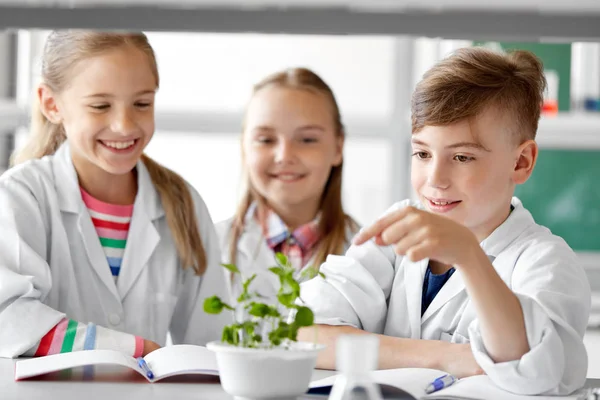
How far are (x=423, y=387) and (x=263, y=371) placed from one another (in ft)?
0.82

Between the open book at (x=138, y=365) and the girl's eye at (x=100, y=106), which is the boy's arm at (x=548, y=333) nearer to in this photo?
the open book at (x=138, y=365)

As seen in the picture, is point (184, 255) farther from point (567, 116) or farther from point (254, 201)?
point (567, 116)

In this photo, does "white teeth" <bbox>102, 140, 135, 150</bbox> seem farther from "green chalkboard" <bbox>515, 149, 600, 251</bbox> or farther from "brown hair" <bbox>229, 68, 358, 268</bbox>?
"green chalkboard" <bbox>515, 149, 600, 251</bbox>

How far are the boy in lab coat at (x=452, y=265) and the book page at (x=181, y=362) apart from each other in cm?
21

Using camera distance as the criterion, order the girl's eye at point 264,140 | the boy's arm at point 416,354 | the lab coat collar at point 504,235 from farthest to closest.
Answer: the girl's eye at point 264,140
the lab coat collar at point 504,235
the boy's arm at point 416,354

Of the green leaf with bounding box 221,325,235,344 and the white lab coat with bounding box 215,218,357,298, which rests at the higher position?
the white lab coat with bounding box 215,218,357,298

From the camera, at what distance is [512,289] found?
49.7 inches

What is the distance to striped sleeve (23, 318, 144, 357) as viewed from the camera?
4.56 ft

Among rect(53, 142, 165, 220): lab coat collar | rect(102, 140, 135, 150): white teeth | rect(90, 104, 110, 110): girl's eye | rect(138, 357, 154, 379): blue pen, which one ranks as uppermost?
rect(90, 104, 110, 110): girl's eye

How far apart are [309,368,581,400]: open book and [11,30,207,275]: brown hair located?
0.83 meters

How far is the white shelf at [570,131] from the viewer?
3.22 metres

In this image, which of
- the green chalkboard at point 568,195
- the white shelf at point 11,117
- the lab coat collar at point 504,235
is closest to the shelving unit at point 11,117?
the white shelf at point 11,117

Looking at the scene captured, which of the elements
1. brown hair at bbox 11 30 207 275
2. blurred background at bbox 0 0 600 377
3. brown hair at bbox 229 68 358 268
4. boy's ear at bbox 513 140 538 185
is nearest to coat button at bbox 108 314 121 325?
brown hair at bbox 11 30 207 275

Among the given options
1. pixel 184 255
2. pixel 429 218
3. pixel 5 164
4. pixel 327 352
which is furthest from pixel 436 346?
pixel 5 164
